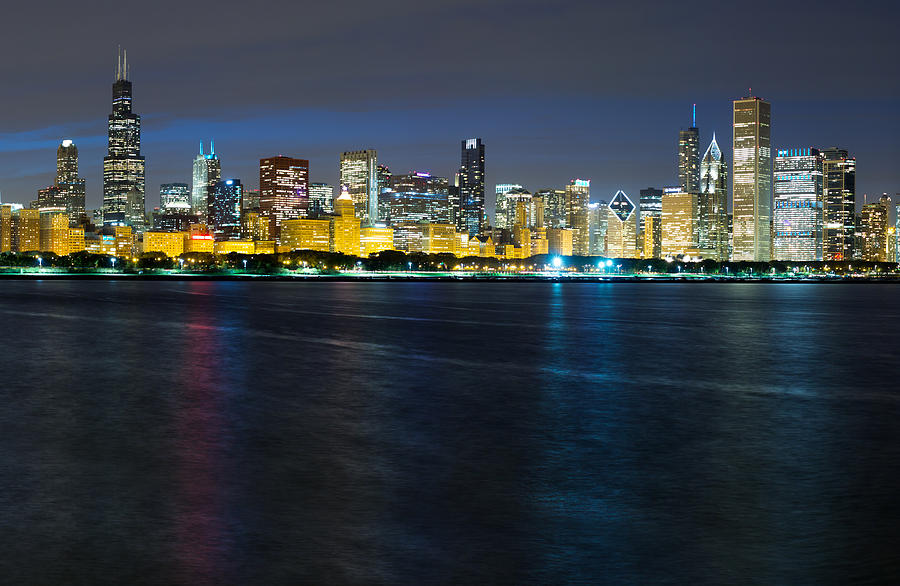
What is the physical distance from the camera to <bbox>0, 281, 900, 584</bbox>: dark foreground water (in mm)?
10508

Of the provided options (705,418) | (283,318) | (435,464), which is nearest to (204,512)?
(435,464)

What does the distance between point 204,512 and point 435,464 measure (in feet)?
16.3

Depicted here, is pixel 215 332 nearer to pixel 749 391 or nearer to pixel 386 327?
pixel 386 327

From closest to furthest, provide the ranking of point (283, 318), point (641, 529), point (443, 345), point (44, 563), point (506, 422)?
point (44, 563) < point (641, 529) < point (506, 422) < point (443, 345) < point (283, 318)

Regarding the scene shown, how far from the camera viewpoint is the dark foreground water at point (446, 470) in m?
10.5

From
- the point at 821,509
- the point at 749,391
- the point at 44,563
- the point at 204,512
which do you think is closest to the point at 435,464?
the point at 204,512

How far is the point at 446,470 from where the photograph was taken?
52.3 feet

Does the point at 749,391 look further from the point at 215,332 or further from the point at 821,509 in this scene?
the point at 215,332

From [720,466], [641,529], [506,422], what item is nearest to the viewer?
[641,529]

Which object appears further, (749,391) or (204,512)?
(749,391)

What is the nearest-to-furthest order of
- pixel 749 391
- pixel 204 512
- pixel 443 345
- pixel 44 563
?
pixel 44 563 < pixel 204 512 < pixel 749 391 < pixel 443 345

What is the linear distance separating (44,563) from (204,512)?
103 inches

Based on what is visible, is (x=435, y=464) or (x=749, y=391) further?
(x=749, y=391)

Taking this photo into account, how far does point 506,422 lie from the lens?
2192 cm
